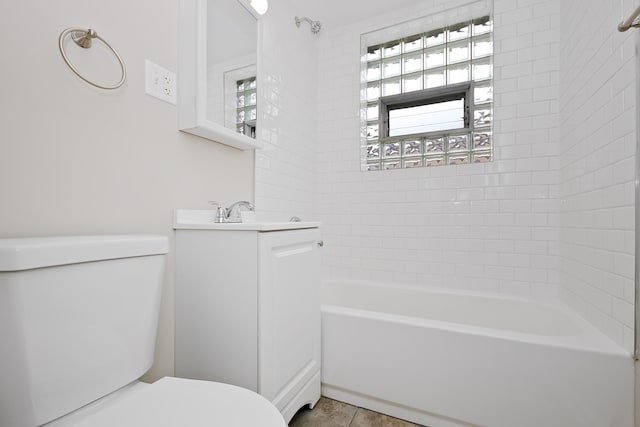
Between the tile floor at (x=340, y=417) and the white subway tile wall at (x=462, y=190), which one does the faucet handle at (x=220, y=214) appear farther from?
the white subway tile wall at (x=462, y=190)

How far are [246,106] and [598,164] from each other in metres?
1.70

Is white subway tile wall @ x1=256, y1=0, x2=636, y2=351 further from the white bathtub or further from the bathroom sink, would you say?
the bathroom sink

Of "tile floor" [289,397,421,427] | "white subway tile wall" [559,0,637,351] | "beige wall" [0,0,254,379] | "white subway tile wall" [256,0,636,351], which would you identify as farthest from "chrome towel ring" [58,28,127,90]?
"white subway tile wall" [559,0,637,351]

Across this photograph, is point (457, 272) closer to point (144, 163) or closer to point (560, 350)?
point (560, 350)

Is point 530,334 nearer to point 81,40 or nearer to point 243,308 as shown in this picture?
point 243,308

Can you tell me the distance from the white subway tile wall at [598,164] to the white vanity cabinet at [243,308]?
4.10 feet

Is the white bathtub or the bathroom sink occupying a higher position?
the bathroom sink

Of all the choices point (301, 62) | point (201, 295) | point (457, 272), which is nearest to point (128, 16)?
point (201, 295)

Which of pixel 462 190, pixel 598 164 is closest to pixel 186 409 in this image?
pixel 598 164

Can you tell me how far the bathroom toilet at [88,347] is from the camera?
642mm

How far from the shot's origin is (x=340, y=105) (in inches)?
98.3

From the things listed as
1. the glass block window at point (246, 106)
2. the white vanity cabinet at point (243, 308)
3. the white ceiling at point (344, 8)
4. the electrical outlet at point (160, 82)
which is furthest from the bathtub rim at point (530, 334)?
the white ceiling at point (344, 8)

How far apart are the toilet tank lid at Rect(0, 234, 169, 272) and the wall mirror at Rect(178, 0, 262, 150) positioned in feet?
1.99

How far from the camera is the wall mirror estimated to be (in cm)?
130
